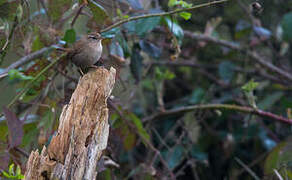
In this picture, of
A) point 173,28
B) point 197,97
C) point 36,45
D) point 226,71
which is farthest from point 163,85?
point 36,45

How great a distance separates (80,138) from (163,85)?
3.09m

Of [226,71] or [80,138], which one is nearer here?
[80,138]

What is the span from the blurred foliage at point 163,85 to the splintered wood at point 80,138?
220mm

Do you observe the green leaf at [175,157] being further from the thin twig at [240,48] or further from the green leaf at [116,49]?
the green leaf at [116,49]

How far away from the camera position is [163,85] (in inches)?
204

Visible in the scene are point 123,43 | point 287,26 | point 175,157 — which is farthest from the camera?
point 287,26

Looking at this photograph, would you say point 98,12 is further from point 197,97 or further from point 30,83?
point 197,97

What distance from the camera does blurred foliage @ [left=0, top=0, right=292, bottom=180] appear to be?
3102 millimetres

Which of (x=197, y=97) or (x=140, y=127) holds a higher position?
(x=140, y=127)

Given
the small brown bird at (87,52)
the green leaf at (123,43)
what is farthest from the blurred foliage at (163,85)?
the small brown bird at (87,52)

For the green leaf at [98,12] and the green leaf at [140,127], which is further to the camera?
the green leaf at [140,127]

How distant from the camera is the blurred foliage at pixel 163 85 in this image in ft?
10.2

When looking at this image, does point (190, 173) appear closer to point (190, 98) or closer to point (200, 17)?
point (190, 98)

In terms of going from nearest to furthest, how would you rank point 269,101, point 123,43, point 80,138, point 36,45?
point 80,138 → point 123,43 → point 36,45 → point 269,101
